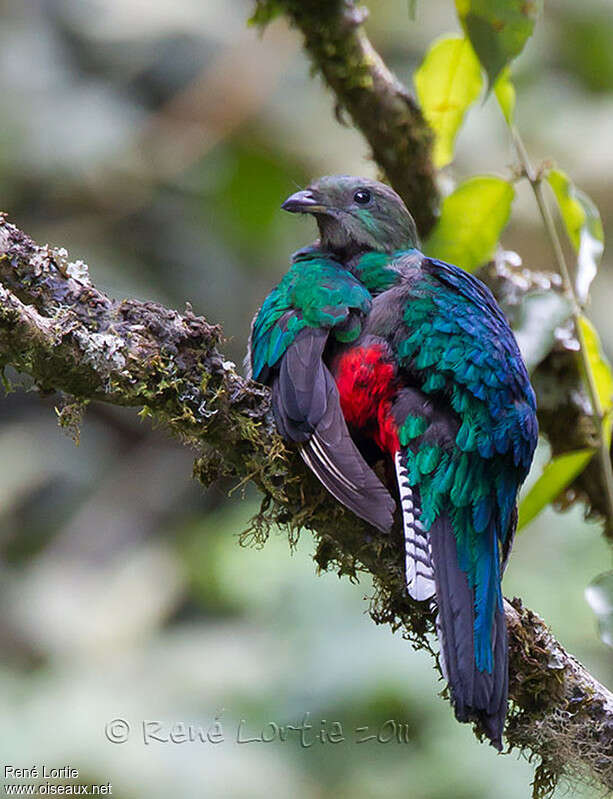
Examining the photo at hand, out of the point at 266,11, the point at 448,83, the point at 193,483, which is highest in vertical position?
the point at 193,483

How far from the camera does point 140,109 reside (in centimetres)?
848

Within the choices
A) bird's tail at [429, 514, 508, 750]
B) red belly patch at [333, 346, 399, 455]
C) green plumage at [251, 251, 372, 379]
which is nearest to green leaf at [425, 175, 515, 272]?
green plumage at [251, 251, 372, 379]

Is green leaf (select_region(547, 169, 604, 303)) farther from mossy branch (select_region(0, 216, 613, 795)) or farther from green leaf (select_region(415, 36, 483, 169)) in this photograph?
mossy branch (select_region(0, 216, 613, 795))

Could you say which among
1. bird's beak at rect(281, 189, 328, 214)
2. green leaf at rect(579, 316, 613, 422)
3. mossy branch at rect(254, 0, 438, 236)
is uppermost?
mossy branch at rect(254, 0, 438, 236)

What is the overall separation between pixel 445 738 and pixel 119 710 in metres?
1.62

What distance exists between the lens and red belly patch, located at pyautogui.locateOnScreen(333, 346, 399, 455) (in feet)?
9.27

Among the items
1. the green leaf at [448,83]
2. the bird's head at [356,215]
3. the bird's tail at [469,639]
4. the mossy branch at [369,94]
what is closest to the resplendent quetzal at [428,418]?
the bird's tail at [469,639]

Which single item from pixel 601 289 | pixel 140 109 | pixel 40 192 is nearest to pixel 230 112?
pixel 140 109

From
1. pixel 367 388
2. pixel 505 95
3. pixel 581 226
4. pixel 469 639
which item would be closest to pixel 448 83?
pixel 505 95

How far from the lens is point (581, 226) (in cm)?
313

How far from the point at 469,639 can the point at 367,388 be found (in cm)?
75

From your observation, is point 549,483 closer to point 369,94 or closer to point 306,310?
point 306,310

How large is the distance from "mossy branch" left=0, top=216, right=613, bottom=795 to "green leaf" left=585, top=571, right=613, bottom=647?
17cm

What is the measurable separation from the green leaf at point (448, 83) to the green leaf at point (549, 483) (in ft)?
4.06
